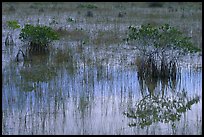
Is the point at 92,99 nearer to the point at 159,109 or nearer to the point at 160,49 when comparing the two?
the point at 159,109

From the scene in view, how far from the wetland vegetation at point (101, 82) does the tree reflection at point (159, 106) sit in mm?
16

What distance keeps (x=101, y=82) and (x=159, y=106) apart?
5.97 ft

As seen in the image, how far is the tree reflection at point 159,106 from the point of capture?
797 centimetres

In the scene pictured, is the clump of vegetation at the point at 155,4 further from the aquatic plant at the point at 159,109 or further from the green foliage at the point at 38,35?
the aquatic plant at the point at 159,109

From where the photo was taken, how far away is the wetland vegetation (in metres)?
7.75

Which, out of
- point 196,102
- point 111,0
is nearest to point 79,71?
point 196,102

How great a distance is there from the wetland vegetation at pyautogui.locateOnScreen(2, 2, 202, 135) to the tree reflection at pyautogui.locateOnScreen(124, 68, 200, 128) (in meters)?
0.02

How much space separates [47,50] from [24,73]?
2.04 meters

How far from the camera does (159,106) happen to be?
8.60 m

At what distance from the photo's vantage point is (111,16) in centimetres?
2009

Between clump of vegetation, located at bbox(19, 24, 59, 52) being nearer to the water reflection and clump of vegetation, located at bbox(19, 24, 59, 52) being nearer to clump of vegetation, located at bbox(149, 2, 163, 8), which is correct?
the water reflection

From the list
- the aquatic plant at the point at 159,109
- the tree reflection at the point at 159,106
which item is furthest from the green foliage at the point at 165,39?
the aquatic plant at the point at 159,109

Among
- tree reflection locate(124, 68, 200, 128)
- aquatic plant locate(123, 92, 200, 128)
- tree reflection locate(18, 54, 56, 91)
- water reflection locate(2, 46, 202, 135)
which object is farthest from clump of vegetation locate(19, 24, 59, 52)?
aquatic plant locate(123, 92, 200, 128)

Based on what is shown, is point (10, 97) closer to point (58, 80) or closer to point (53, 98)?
point (53, 98)
